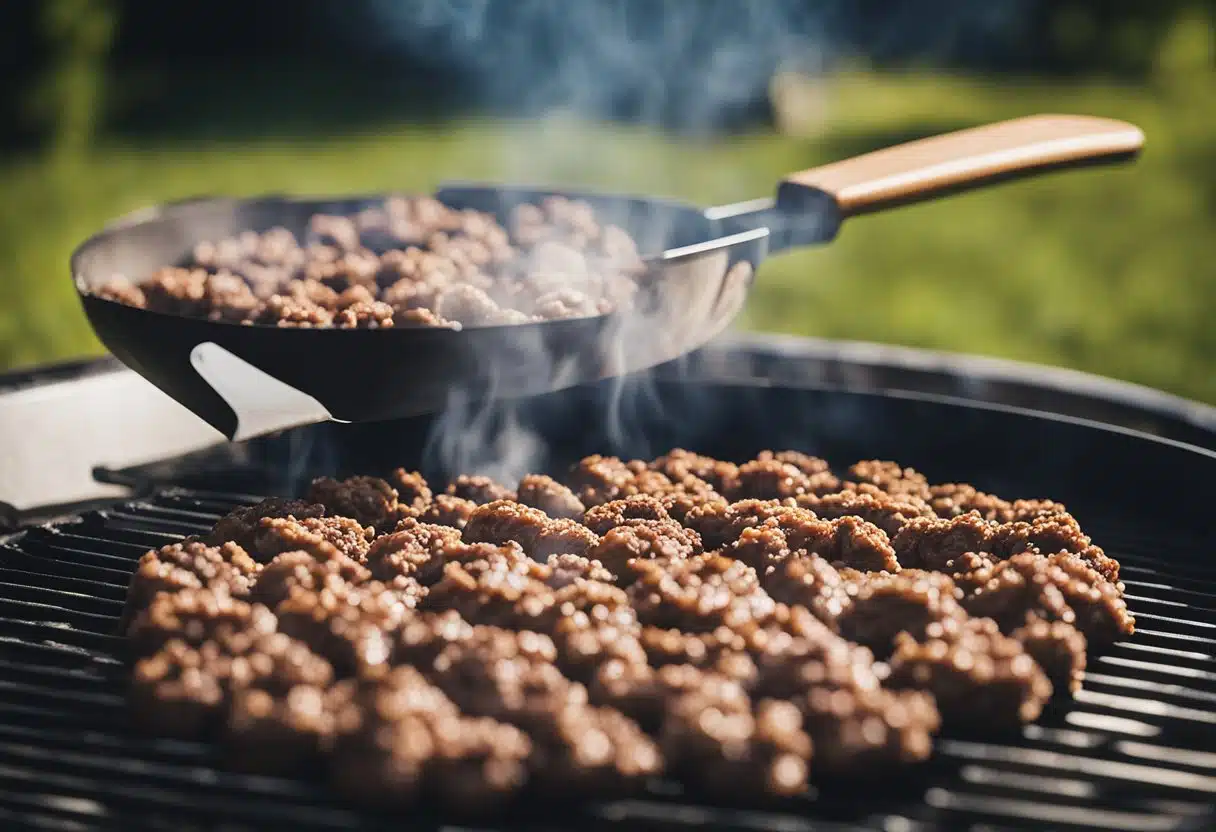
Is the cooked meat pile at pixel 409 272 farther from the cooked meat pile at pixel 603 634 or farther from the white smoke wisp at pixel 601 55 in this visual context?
the white smoke wisp at pixel 601 55

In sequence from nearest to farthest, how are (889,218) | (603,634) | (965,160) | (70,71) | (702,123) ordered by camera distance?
(603,634), (965,160), (70,71), (889,218), (702,123)

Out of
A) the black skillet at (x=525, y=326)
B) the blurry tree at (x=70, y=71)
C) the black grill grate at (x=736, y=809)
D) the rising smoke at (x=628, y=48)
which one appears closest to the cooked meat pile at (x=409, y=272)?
the black skillet at (x=525, y=326)

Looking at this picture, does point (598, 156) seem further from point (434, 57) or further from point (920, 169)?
point (920, 169)

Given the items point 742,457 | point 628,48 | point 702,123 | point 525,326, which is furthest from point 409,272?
point 628,48

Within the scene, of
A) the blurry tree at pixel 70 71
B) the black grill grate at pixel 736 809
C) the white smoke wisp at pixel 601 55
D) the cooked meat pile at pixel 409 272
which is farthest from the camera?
Answer: the white smoke wisp at pixel 601 55

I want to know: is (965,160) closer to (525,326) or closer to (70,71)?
(525,326)

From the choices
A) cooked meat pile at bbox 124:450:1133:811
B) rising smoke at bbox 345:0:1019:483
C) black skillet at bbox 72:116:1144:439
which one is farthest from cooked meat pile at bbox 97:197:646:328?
rising smoke at bbox 345:0:1019:483

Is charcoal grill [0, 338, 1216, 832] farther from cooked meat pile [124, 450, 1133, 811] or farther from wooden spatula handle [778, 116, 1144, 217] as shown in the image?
wooden spatula handle [778, 116, 1144, 217]
